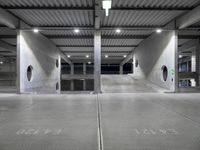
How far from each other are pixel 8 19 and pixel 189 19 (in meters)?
12.6

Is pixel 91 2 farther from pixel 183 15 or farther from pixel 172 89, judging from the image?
pixel 172 89

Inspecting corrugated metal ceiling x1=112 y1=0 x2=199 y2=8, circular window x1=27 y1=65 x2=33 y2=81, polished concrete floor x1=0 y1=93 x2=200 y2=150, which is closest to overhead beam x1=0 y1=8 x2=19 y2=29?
circular window x1=27 y1=65 x2=33 y2=81

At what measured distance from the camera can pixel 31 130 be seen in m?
4.66

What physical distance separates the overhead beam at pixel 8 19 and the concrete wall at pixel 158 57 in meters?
12.4

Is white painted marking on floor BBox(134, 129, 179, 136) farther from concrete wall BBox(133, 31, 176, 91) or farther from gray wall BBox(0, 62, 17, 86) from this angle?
gray wall BBox(0, 62, 17, 86)

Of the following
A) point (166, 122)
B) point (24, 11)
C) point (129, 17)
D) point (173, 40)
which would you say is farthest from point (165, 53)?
point (166, 122)

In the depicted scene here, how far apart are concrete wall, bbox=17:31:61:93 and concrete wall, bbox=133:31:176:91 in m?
11.3

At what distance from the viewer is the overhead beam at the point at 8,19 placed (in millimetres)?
13253

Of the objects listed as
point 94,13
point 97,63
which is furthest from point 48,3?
point 97,63

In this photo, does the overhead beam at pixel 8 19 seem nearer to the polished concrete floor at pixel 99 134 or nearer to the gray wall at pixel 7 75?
the gray wall at pixel 7 75

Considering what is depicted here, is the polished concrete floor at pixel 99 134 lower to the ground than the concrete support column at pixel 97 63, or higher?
lower

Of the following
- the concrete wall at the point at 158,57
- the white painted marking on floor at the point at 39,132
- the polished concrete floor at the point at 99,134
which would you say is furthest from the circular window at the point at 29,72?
the white painted marking on floor at the point at 39,132

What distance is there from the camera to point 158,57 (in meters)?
19.2

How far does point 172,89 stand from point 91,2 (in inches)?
376
